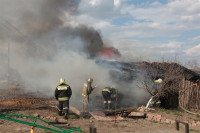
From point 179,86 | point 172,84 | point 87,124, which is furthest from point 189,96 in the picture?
point 87,124

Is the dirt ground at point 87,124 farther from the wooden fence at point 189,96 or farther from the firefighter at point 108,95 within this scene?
the firefighter at point 108,95

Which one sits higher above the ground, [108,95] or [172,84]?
[172,84]

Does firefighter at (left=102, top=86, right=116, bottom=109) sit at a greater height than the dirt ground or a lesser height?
greater

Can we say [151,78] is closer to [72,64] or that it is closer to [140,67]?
[140,67]

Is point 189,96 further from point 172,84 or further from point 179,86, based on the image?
point 172,84

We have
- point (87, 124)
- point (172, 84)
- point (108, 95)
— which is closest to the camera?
point (87, 124)

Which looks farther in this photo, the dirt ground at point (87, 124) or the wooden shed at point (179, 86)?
the wooden shed at point (179, 86)

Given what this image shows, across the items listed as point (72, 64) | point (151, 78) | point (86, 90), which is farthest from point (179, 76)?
point (72, 64)

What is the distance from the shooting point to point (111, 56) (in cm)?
2952

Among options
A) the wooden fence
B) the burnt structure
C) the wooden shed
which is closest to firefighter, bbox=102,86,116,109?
the burnt structure

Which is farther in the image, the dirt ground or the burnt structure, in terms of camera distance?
the burnt structure

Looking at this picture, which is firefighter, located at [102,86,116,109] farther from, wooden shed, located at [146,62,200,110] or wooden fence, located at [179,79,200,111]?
wooden fence, located at [179,79,200,111]

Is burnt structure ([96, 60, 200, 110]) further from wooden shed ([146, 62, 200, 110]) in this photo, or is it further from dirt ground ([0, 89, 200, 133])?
dirt ground ([0, 89, 200, 133])

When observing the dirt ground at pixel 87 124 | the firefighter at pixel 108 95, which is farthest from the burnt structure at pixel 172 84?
the firefighter at pixel 108 95
